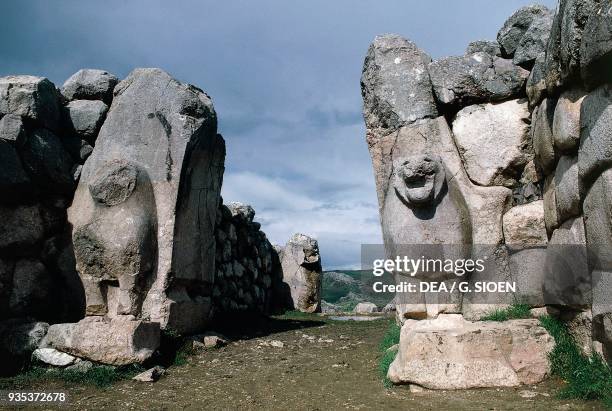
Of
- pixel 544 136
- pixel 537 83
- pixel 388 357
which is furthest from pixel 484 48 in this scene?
pixel 388 357

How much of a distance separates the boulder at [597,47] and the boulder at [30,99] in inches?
203

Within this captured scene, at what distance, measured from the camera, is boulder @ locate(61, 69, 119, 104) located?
19.8 ft

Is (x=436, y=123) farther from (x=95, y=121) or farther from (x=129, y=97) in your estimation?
(x=95, y=121)

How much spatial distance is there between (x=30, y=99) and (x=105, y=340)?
274cm

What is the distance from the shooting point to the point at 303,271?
1193 centimetres

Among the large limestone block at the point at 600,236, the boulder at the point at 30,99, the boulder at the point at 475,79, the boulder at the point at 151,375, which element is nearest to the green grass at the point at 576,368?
the large limestone block at the point at 600,236

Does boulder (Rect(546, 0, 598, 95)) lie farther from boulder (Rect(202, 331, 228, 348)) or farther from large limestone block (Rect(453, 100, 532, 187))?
boulder (Rect(202, 331, 228, 348))

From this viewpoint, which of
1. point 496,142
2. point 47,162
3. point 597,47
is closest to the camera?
point 597,47

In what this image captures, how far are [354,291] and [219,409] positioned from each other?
18.0 metres

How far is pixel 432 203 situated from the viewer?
367 cm

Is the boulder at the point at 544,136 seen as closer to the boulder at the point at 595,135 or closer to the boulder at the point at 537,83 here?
the boulder at the point at 537,83

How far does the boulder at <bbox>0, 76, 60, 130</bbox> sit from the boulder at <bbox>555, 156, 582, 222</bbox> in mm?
5061

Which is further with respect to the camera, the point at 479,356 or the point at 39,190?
the point at 39,190

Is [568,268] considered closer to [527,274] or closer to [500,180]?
[527,274]
